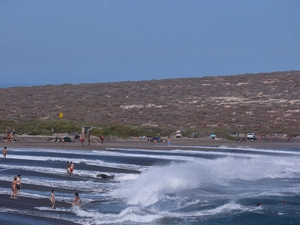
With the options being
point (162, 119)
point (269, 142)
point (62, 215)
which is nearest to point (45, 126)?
point (162, 119)

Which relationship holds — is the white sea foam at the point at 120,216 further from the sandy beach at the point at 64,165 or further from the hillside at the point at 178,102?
the hillside at the point at 178,102

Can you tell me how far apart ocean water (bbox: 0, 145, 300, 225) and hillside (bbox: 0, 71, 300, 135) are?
3004 centimetres

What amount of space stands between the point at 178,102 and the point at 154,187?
217 ft

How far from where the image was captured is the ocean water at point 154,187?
21.4m

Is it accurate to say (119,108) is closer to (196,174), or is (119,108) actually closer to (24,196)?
(196,174)

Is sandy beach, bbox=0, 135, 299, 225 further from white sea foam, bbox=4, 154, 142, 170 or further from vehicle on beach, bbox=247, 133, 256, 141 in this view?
vehicle on beach, bbox=247, 133, 256, 141

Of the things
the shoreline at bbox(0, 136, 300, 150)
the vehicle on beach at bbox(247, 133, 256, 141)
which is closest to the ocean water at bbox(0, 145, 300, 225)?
the shoreline at bbox(0, 136, 300, 150)

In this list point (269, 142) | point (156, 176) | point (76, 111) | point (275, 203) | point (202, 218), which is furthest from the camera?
point (76, 111)

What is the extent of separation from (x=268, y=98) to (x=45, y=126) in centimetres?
4291

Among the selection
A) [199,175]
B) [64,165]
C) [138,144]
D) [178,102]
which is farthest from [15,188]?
[178,102]

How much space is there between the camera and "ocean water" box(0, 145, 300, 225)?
70.2 ft

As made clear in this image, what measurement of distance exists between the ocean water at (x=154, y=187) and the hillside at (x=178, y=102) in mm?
30035

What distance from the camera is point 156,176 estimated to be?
101ft

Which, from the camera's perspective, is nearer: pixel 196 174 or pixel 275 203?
pixel 275 203
